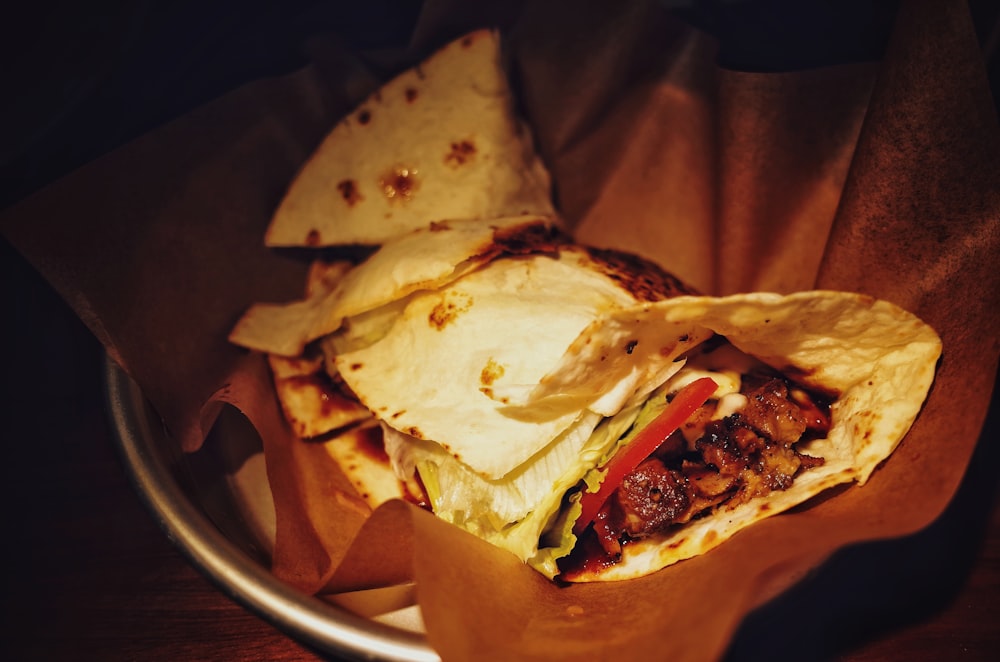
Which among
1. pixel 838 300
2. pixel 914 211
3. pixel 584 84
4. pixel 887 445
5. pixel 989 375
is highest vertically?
pixel 584 84

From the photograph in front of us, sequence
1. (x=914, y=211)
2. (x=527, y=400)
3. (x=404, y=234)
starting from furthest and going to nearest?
(x=404, y=234) → (x=914, y=211) → (x=527, y=400)

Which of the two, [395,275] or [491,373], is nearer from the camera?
[491,373]

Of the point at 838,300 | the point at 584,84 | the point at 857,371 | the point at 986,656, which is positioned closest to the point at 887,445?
the point at 857,371

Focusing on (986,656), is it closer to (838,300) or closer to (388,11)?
(838,300)

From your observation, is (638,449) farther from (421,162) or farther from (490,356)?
(421,162)

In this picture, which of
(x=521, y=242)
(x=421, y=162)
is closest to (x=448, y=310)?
(x=521, y=242)

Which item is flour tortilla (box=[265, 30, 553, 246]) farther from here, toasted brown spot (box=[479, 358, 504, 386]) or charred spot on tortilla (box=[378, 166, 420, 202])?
toasted brown spot (box=[479, 358, 504, 386])

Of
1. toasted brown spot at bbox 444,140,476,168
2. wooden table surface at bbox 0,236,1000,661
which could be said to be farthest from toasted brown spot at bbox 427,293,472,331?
wooden table surface at bbox 0,236,1000,661

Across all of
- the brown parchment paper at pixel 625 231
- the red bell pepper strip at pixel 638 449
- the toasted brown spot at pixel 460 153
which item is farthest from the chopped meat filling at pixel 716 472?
the toasted brown spot at pixel 460 153
